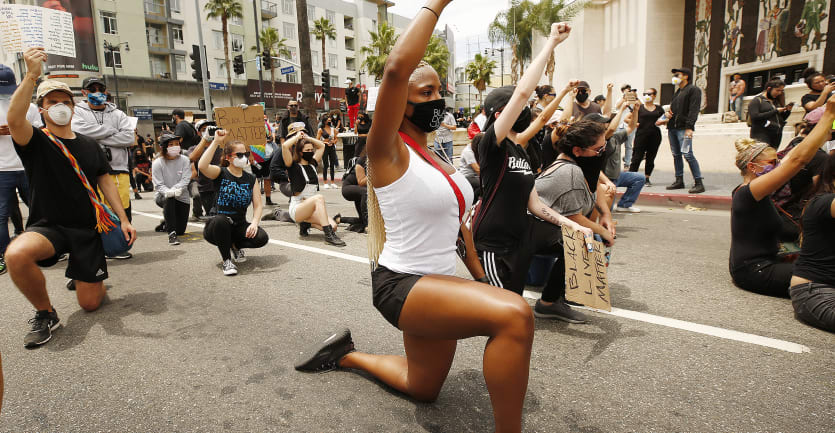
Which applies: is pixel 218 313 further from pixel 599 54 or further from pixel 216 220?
pixel 599 54

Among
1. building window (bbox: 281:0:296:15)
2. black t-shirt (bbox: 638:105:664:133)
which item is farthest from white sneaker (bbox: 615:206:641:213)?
building window (bbox: 281:0:296:15)

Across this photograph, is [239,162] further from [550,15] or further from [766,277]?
[550,15]

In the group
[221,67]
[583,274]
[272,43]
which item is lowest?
[583,274]

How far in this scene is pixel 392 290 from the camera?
7.06ft

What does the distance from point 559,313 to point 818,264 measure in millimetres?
1816

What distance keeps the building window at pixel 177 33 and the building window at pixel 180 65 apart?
139cm

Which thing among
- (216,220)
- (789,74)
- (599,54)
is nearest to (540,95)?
(216,220)

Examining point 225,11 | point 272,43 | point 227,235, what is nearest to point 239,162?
point 227,235

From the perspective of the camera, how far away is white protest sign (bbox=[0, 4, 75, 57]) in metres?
4.54

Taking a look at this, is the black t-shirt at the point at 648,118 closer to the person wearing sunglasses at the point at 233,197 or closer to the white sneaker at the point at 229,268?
the person wearing sunglasses at the point at 233,197

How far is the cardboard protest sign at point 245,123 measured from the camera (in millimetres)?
9789

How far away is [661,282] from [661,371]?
1.94 meters

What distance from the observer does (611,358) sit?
3098 mm

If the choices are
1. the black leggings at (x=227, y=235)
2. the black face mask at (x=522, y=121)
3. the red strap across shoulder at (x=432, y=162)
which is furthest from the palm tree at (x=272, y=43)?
the red strap across shoulder at (x=432, y=162)
